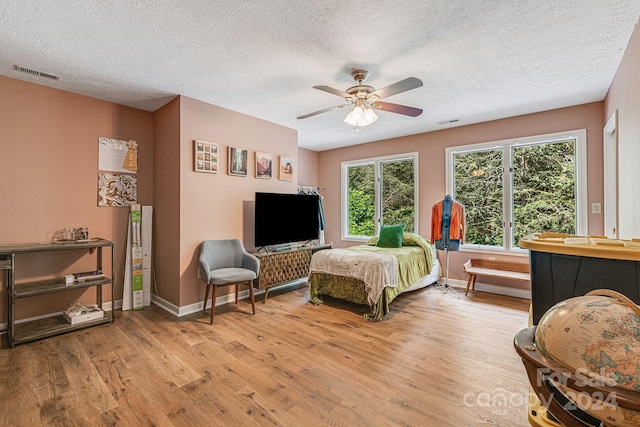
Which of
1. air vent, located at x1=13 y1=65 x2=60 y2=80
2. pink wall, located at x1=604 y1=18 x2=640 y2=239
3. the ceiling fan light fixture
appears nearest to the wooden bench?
pink wall, located at x1=604 y1=18 x2=640 y2=239

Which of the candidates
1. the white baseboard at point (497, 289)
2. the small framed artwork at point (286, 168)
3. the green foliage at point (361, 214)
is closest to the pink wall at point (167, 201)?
the small framed artwork at point (286, 168)

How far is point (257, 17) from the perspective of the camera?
2.07 metres

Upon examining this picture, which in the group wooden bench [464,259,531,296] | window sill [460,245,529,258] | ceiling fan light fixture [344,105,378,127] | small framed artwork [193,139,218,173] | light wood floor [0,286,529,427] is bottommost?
light wood floor [0,286,529,427]

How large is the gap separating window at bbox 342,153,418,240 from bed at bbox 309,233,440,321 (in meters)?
1.23

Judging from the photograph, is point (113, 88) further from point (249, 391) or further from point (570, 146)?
point (570, 146)

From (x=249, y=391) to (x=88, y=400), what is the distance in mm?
1031

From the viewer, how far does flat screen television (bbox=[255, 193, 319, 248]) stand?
4.04m

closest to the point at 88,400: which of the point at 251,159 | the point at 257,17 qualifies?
the point at 257,17

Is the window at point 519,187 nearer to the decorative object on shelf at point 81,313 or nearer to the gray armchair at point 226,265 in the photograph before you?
the gray armchair at point 226,265

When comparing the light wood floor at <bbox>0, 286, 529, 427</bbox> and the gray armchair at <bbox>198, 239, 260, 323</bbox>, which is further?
the gray armchair at <bbox>198, 239, 260, 323</bbox>

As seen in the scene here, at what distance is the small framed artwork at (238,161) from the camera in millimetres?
3927

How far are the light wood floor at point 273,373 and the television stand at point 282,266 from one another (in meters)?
→ 0.58

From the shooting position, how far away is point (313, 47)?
7.93 feet

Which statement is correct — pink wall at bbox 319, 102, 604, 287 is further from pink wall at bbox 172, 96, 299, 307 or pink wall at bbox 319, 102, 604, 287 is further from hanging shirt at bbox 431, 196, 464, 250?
pink wall at bbox 172, 96, 299, 307
